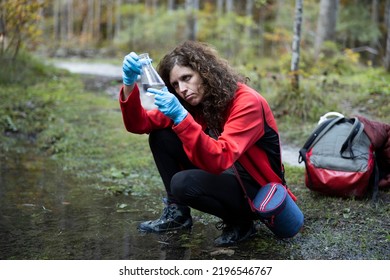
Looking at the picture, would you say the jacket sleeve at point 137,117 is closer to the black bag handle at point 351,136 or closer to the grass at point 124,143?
the grass at point 124,143

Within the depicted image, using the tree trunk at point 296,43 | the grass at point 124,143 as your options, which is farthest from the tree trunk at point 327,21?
the tree trunk at point 296,43

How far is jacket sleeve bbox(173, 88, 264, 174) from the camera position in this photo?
8.66 feet

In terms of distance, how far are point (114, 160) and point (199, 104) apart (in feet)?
8.41

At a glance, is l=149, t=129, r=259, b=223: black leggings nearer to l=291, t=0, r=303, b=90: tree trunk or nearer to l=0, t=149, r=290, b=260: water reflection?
l=0, t=149, r=290, b=260: water reflection

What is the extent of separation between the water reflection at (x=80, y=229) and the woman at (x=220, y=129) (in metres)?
0.24

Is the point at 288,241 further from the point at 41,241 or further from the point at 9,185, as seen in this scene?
the point at 9,185

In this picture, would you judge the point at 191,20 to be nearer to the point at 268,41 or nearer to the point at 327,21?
the point at 327,21

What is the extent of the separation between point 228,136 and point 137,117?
0.71 meters

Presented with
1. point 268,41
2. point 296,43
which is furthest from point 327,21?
point 268,41

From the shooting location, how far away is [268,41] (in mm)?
29062

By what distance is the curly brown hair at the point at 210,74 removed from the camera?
2941mm

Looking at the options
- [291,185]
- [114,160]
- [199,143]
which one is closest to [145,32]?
[114,160]

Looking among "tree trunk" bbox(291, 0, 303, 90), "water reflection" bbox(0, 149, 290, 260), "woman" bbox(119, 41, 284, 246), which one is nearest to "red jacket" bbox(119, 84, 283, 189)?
"woman" bbox(119, 41, 284, 246)
